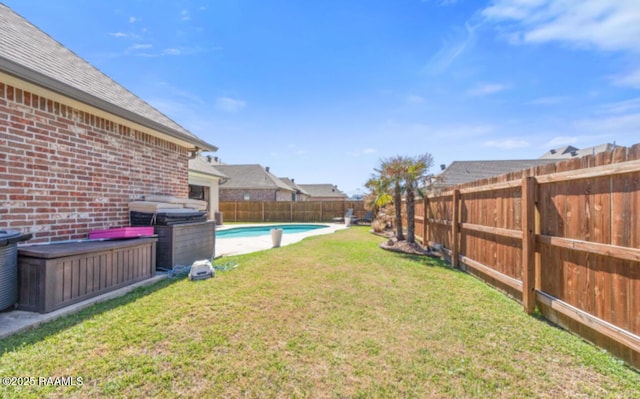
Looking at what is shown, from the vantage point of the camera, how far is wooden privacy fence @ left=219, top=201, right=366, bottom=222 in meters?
22.1

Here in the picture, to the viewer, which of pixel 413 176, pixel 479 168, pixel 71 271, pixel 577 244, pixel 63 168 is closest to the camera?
pixel 577 244

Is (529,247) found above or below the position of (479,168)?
below

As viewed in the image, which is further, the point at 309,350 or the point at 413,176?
the point at 413,176

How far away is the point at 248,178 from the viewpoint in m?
27.5

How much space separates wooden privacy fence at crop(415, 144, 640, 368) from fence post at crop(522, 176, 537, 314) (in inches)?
0.4

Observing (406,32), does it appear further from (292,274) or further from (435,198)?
(292,274)

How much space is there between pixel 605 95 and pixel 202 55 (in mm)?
16501

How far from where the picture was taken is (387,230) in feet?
45.0

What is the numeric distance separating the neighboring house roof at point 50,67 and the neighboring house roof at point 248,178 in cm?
2009

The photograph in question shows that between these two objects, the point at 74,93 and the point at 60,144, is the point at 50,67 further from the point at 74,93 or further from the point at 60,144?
the point at 60,144

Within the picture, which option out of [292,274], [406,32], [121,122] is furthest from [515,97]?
[121,122]

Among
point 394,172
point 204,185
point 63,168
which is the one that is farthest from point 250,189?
point 63,168

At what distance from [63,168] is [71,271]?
175 cm

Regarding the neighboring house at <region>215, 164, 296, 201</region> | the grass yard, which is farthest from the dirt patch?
the neighboring house at <region>215, 164, 296, 201</region>
